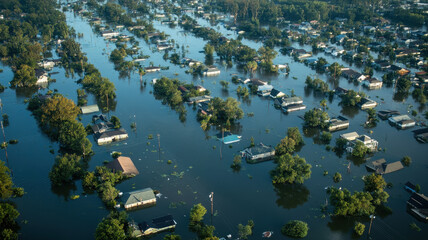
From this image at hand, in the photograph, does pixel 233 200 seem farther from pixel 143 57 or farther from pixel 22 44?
pixel 22 44

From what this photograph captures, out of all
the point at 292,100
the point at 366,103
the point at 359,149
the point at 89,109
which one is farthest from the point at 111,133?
the point at 366,103

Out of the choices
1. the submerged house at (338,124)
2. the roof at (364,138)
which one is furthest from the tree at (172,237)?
the submerged house at (338,124)

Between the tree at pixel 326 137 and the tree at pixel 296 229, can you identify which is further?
the tree at pixel 326 137

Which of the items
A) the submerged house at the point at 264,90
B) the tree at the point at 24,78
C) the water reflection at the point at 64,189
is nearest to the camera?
the water reflection at the point at 64,189

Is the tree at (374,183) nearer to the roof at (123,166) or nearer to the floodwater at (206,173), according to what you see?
the floodwater at (206,173)

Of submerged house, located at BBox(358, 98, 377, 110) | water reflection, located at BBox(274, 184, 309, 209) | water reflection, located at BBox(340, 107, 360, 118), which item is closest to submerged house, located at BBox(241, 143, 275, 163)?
water reflection, located at BBox(274, 184, 309, 209)

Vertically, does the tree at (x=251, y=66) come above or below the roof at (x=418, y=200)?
above

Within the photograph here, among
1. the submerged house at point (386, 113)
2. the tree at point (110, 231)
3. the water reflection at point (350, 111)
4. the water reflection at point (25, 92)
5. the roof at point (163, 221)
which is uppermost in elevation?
the tree at point (110, 231)
